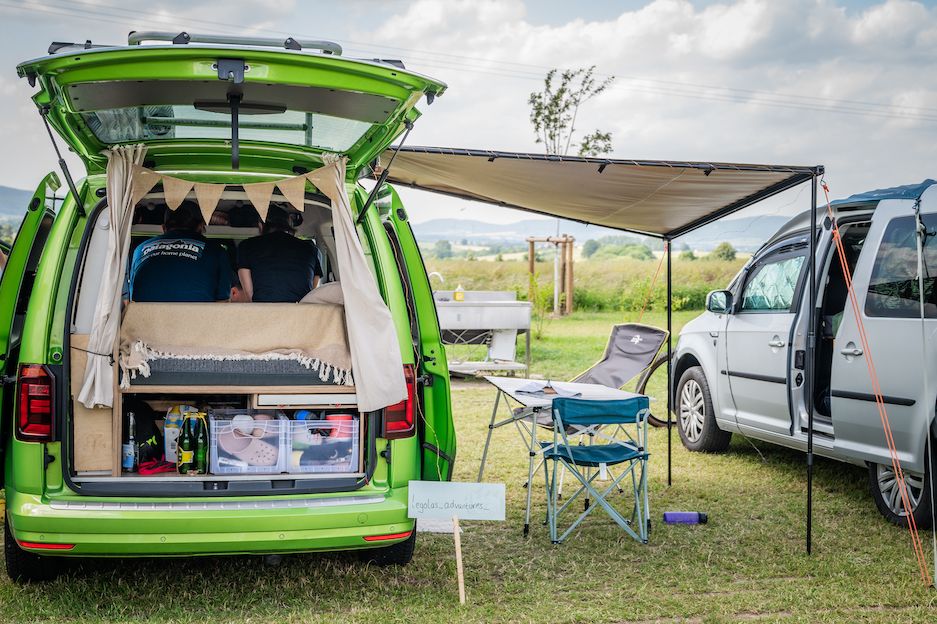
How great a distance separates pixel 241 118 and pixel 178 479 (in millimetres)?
1493

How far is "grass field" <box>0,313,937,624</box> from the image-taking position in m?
3.73

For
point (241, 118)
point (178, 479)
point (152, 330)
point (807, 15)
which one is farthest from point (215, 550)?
point (807, 15)

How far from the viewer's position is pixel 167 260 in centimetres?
434

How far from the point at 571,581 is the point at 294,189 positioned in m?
2.16

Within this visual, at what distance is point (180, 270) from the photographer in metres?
4.32

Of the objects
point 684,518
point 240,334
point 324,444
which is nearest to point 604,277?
point 684,518

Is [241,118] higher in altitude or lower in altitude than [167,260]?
higher

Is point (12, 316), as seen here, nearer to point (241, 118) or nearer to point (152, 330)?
point (152, 330)

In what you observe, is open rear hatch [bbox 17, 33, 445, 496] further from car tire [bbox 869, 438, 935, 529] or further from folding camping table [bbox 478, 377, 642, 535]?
car tire [bbox 869, 438, 935, 529]

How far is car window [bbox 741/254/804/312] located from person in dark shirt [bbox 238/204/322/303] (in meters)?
3.21

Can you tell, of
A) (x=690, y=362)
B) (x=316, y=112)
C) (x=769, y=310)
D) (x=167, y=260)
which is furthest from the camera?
(x=690, y=362)

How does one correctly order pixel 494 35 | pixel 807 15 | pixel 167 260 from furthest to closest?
1. pixel 494 35
2. pixel 807 15
3. pixel 167 260

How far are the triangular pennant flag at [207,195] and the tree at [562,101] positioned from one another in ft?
45.3

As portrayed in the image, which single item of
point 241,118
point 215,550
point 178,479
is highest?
point 241,118
